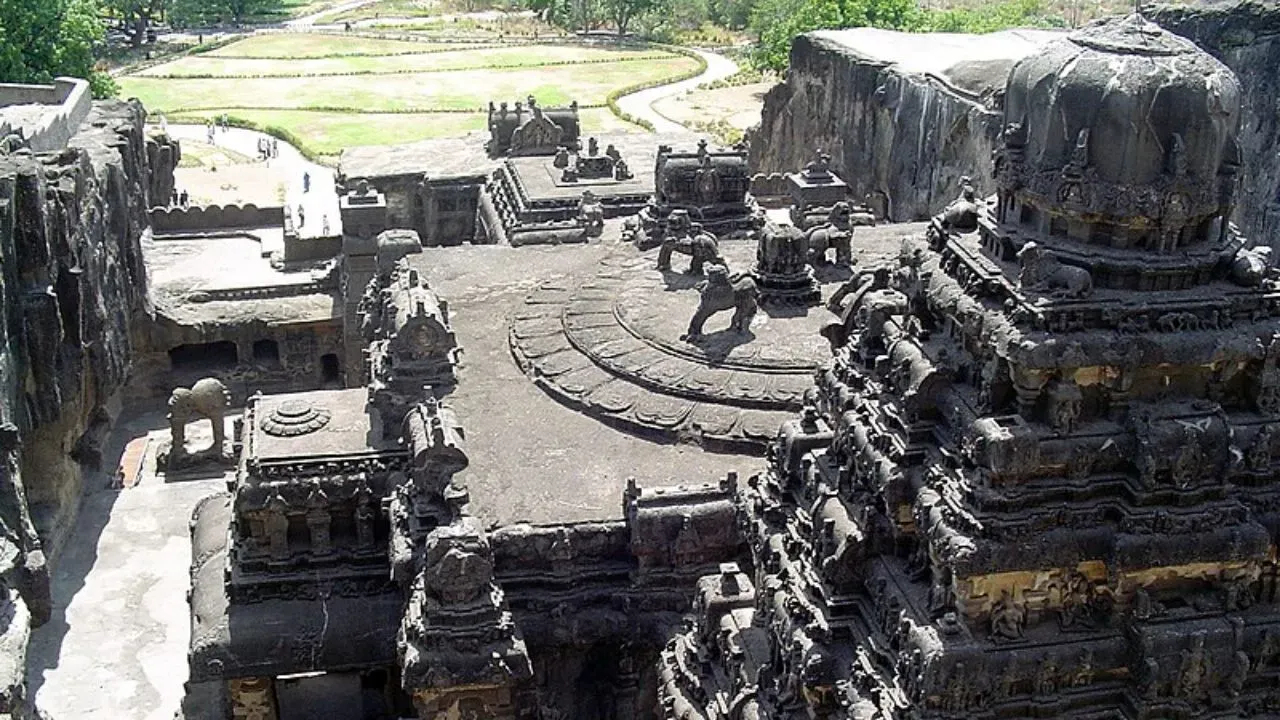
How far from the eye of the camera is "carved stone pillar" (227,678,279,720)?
24.3m

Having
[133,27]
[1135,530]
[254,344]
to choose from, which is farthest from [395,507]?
[133,27]

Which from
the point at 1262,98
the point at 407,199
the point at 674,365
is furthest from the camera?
the point at 407,199

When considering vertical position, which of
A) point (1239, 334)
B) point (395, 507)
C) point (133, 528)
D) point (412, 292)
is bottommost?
point (133, 528)

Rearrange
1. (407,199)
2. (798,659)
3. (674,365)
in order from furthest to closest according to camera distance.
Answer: (407,199)
(674,365)
(798,659)

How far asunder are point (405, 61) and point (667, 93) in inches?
991

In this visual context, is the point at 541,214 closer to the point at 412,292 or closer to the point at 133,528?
the point at 412,292

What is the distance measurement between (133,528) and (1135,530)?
2802cm

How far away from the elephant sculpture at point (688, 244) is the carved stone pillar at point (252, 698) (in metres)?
13.1

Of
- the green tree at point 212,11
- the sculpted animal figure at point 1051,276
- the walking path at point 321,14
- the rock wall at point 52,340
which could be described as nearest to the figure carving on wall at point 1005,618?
the sculpted animal figure at point 1051,276

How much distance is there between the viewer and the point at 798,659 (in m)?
16.1

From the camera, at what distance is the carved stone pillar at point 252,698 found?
2431cm

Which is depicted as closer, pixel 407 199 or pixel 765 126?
pixel 407 199

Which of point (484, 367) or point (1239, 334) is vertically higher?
point (1239, 334)

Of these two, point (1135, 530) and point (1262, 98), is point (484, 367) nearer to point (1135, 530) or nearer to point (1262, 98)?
point (1135, 530)
